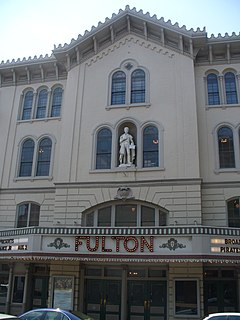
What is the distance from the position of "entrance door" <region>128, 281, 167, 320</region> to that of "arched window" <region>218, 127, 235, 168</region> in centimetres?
741

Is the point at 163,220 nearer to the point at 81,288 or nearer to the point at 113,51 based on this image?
the point at 81,288

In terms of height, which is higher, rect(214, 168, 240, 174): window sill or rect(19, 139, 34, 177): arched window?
rect(19, 139, 34, 177): arched window

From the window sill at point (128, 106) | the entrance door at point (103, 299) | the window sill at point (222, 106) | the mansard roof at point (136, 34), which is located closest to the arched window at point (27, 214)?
the entrance door at point (103, 299)

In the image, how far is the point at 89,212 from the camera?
67.1 feet

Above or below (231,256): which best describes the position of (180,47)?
above

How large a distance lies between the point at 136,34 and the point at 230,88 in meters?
6.95

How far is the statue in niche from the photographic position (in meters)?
20.5

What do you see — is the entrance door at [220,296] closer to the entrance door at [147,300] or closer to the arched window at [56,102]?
the entrance door at [147,300]

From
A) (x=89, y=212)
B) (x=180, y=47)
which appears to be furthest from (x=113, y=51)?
(x=89, y=212)

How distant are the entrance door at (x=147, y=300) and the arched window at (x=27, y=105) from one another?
43.5ft

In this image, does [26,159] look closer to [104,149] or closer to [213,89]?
[104,149]

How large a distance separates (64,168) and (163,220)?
658cm

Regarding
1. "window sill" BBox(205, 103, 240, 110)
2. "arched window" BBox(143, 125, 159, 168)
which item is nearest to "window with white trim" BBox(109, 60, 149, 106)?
"arched window" BBox(143, 125, 159, 168)

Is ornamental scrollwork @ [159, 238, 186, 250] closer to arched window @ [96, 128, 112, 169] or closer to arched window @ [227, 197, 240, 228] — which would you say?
arched window @ [227, 197, 240, 228]
